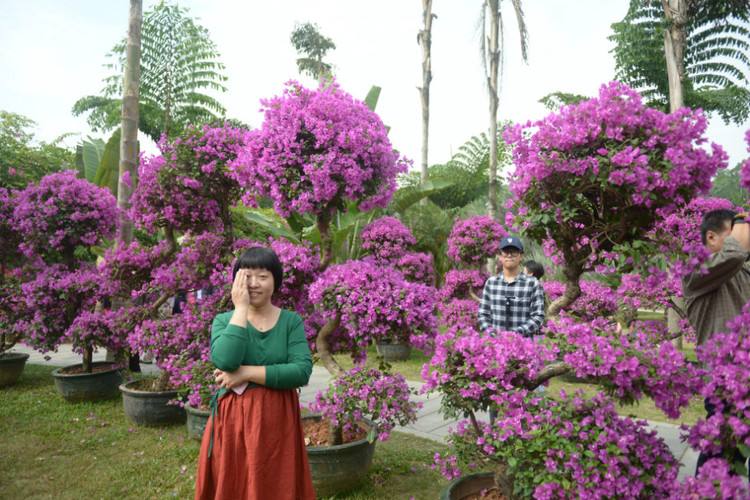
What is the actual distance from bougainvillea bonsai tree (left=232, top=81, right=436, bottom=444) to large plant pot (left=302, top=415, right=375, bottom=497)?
19cm

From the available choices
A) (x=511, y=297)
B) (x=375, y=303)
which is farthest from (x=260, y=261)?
(x=511, y=297)

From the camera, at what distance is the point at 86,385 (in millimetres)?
5801

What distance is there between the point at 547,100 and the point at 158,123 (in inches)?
488

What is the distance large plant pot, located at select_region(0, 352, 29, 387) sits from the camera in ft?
22.7

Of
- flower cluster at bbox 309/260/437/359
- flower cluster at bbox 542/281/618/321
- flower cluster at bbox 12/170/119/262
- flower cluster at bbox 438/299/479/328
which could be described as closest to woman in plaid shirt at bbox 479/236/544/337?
flower cluster at bbox 309/260/437/359

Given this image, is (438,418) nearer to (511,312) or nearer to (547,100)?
(511,312)

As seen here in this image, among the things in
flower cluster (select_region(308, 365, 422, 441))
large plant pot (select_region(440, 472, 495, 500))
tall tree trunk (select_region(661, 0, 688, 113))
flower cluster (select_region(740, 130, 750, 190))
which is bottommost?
large plant pot (select_region(440, 472, 495, 500))

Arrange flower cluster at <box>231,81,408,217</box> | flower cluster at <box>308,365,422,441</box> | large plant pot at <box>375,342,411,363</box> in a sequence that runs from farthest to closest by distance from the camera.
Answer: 1. large plant pot at <box>375,342,411,363</box>
2. flower cluster at <box>231,81,408,217</box>
3. flower cluster at <box>308,365,422,441</box>

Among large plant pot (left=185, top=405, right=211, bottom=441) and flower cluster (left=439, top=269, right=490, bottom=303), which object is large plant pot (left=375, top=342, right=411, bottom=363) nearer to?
flower cluster (left=439, top=269, right=490, bottom=303)

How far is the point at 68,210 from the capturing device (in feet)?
19.4

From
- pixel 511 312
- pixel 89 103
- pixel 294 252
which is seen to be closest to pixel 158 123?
pixel 89 103

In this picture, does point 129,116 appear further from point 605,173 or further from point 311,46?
point 311,46

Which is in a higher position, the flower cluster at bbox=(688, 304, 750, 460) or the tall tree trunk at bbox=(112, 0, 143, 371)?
the tall tree trunk at bbox=(112, 0, 143, 371)

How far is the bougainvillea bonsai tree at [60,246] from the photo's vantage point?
5.78m
